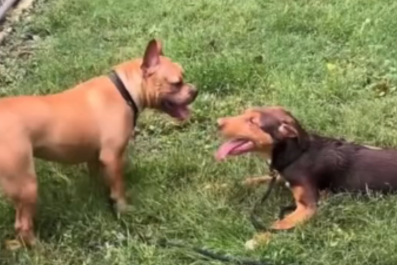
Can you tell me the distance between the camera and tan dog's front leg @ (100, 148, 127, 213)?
483cm

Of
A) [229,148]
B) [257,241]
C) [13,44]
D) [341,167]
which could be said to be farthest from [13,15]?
[257,241]

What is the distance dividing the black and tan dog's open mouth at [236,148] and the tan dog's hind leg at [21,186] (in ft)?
2.95

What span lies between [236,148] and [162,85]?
0.47 m

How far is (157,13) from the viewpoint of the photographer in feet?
25.4

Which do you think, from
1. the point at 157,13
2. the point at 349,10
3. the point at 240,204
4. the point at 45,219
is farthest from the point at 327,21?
the point at 45,219

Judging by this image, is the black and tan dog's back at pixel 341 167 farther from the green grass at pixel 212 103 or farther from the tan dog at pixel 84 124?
the tan dog at pixel 84 124

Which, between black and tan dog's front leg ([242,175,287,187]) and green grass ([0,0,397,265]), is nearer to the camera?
green grass ([0,0,397,265])

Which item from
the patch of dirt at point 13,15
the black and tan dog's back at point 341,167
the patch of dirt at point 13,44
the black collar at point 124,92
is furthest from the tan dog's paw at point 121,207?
the patch of dirt at point 13,15

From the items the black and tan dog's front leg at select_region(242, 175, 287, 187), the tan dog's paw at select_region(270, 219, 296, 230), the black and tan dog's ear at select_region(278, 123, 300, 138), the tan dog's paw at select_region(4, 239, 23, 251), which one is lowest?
the black and tan dog's front leg at select_region(242, 175, 287, 187)

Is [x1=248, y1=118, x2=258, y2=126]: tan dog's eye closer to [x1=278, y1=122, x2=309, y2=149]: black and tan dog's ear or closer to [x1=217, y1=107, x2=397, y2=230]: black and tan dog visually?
[x1=217, y1=107, x2=397, y2=230]: black and tan dog

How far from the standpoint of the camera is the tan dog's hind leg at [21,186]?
14.7 feet

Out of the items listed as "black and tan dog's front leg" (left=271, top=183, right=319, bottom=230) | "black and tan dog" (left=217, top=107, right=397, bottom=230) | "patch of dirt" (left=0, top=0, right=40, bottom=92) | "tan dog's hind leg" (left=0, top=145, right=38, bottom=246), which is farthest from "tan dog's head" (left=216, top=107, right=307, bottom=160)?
"patch of dirt" (left=0, top=0, right=40, bottom=92)

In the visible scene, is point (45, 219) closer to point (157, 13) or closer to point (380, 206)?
point (380, 206)

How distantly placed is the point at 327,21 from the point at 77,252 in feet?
10.6
